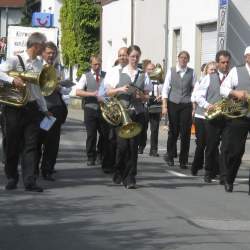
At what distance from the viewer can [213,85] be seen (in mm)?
13375

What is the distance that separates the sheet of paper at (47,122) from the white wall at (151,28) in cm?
1870

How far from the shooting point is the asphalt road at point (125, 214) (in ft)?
28.5

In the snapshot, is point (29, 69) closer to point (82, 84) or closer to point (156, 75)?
point (82, 84)

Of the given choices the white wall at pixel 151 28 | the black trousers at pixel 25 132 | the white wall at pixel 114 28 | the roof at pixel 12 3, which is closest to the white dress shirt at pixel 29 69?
the black trousers at pixel 25 132

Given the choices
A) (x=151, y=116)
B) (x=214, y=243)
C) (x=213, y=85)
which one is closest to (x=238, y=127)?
(x=213, y=85)

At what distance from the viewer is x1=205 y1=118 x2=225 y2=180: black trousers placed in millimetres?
13188

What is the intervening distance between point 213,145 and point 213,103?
63 centimetres

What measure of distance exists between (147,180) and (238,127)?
2058 mm

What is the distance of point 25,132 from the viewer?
11.7 meters

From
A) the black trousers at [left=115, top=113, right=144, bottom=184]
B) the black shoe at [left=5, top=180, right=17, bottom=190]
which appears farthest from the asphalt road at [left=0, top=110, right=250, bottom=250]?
the black trousers at [left=115, top=113, right=144, bottom=184]

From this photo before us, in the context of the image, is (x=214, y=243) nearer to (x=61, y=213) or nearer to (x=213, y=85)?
(x=61, y=213)

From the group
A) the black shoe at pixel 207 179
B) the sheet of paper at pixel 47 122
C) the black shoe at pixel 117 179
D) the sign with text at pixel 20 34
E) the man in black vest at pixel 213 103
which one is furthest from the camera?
the sign with text at pixel 20 34

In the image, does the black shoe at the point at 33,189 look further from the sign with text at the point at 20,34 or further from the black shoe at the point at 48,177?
the sign with text at the point at 20,34

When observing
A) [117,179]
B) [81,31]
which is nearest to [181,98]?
[117,179]
